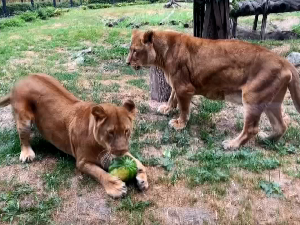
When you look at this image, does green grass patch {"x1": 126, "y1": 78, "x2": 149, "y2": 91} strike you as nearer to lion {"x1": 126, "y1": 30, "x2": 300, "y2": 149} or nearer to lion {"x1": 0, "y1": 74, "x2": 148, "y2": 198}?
lion {"x1": 126, "y1": 30, "x2": 300, "y2": 149}

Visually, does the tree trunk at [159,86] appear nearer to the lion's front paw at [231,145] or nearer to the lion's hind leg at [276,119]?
the lion's front paw at [231,145]

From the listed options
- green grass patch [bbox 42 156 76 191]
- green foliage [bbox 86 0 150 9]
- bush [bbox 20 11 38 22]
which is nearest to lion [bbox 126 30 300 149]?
green grass patch [bbox 42 156 76 191]

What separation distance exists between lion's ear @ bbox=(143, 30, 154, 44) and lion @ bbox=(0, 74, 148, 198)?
5.39 feet

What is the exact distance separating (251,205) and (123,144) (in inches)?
61.9

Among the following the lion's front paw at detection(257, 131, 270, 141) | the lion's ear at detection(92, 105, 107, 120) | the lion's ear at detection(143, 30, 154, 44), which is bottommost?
the lion's front paw at detection(257, 131, 270, 141)

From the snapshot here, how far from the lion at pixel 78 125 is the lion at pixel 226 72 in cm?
168

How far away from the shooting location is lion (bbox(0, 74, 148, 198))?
437cm

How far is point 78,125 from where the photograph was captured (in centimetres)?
505

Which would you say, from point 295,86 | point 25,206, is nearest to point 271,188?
point 295,86

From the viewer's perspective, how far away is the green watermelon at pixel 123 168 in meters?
4.65

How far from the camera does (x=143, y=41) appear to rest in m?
6.56

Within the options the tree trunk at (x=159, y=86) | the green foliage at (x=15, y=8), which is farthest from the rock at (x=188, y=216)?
the green foliage at (x=15, y=8)

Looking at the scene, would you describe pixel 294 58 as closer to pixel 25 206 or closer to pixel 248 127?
pixel 248 127

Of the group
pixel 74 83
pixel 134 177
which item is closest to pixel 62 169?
pixel 134 177
